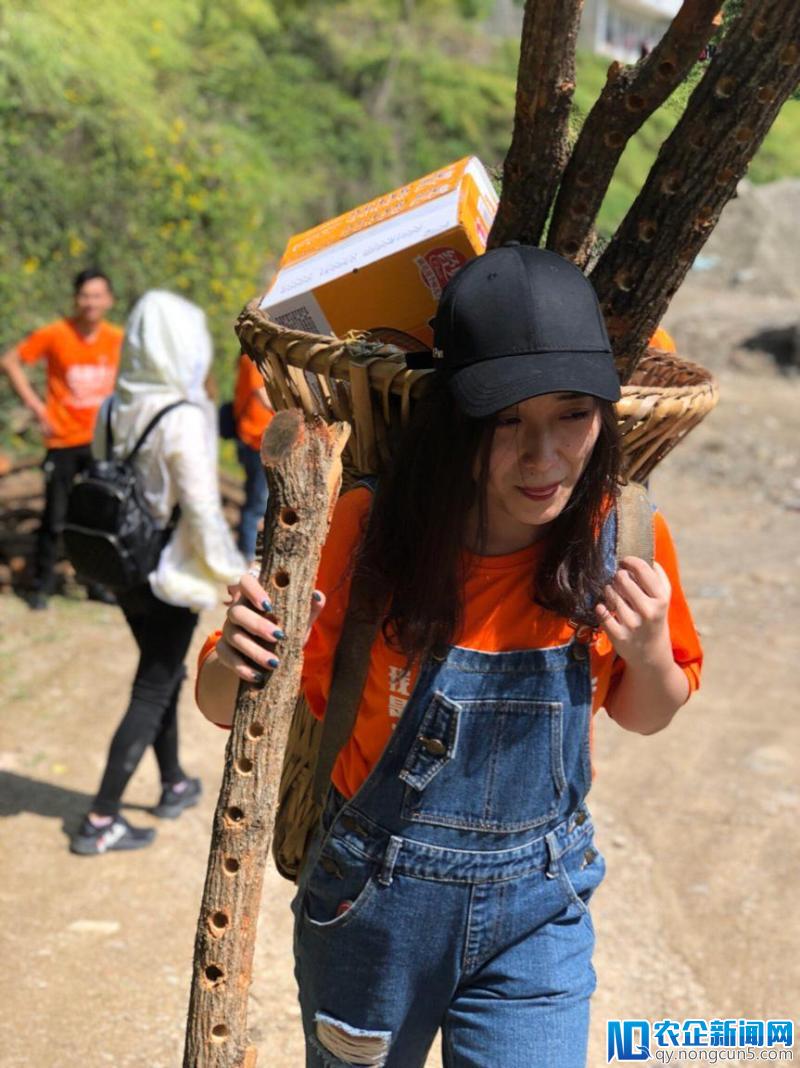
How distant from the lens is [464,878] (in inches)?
76.9

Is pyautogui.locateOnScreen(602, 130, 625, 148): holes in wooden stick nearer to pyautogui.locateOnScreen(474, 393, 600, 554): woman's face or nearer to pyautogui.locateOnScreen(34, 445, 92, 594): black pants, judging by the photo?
pyautogui.locateOnScreen(474, 393, 600, 554): woman's face

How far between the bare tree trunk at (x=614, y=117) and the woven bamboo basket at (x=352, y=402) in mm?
315

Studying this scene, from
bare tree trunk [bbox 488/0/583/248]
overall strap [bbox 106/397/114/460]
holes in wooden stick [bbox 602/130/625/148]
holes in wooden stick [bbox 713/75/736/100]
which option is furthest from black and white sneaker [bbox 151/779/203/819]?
holes in wooden stick [bbox 713/75/736/100]

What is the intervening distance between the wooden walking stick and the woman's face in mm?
245

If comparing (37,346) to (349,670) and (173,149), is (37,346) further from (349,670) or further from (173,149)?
(349,670)

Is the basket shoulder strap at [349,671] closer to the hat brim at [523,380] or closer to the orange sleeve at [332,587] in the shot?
the orange sleeve at [332,587]

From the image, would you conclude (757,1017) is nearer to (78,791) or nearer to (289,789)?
(289,789)

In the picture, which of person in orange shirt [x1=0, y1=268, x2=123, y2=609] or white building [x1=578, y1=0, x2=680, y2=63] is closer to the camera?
person in orange shirt [x1=0, y1=268, x2=123, y2=609]

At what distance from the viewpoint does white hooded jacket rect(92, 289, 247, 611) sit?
4250 mm

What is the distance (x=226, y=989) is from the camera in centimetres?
185

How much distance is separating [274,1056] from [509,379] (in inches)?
95.8

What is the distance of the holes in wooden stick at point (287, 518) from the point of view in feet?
5.88

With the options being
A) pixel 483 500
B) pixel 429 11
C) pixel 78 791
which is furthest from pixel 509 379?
pixel 429 11

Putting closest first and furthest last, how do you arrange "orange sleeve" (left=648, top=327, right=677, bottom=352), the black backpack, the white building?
1. "orange sleeve" (left=648, top=327, right=677, bottom=352)
2. the black backpack
3. the white building
